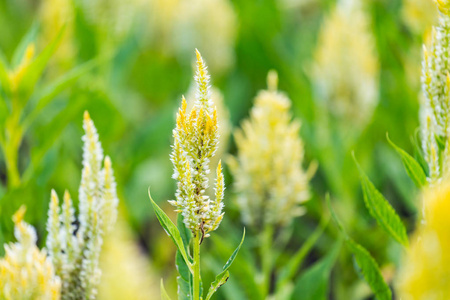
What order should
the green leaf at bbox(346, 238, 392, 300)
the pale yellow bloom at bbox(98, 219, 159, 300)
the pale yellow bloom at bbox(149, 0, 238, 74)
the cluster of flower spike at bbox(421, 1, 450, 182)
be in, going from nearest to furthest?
the pale yellow bloom at bbox(98, 219, 159, 300) < the cluster of flower spike at bbox(421, 1, 450, 182) < the green leaf at bbox(346, 238, 392, 300) < the pale yellow bloom at bbox(149, 0, 238, 74)

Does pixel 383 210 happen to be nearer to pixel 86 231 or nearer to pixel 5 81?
pixel 86 231

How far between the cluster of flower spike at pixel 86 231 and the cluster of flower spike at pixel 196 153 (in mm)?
232

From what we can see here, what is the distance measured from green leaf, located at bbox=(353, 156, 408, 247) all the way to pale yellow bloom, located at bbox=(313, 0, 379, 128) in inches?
43.8

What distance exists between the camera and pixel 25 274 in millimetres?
877

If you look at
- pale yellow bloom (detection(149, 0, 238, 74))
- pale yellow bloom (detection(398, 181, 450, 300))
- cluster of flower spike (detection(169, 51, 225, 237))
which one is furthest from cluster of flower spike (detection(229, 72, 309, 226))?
pale yellow bloom (detection(149, 0, 238, 74))

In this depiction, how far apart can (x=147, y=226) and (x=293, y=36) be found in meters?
1.69

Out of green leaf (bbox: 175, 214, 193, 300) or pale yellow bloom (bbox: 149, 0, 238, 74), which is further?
pale yellow bloom (bbox: 149, 0, 238, 74)

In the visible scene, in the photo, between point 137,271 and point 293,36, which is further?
point 293,36

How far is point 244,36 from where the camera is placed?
336 centimetres

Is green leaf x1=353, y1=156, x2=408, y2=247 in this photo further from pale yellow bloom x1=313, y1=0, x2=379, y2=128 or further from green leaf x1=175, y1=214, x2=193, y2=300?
pale yellow bloom x1=313, y1=0, x2=379, y2=128

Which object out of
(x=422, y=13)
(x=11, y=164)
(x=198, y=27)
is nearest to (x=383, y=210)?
(x=11, y=164)

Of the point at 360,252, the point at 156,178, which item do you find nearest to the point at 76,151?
the point at 156,178

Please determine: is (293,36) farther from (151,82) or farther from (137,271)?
(137,271)

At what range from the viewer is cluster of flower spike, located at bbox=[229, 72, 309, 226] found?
62.3 inches
